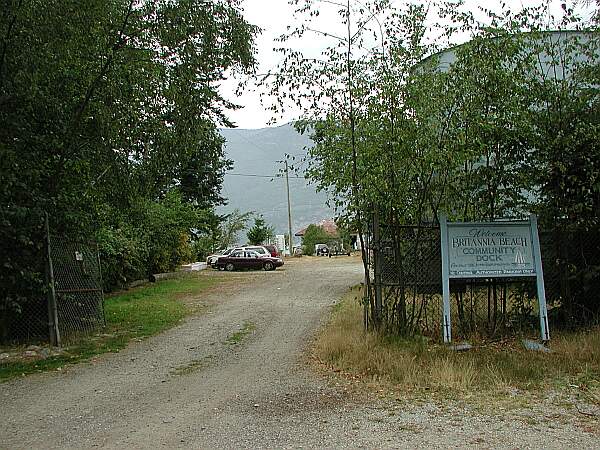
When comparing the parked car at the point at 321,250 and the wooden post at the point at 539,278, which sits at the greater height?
the parked car at the point at 321,250

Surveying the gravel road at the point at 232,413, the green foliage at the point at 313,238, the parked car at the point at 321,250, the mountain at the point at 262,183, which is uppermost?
the mountain at the point at 262,183

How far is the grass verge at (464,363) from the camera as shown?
7449mm

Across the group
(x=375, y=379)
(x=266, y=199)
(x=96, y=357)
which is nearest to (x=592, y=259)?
(x=375, y=379)

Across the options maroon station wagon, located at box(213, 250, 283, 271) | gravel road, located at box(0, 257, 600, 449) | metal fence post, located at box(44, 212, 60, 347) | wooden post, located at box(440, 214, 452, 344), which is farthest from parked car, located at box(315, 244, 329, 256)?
gravel road, located at box(0, 257, 600, 449)

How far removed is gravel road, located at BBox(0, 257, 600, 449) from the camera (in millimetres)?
5672

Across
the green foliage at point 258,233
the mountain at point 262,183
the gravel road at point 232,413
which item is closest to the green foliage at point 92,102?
the mountain at point 262,183

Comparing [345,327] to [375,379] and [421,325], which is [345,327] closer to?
[421,325]

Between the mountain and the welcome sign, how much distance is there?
1.98 meters

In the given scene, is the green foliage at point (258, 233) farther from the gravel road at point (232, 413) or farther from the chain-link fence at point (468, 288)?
the chain-link fence at point (468, 288)

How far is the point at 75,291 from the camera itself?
12031 mm

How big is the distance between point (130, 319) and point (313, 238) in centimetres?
5048

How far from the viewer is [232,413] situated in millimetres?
6566

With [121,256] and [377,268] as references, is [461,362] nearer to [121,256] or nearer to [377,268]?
[377,268]

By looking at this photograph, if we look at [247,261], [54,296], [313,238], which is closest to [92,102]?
[54,296]
